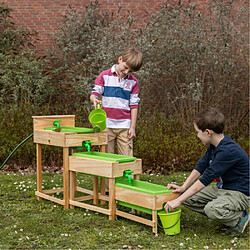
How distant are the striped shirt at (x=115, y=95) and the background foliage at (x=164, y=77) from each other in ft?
5.72

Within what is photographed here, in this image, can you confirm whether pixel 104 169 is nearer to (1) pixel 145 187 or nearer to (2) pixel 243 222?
(1) pixel 145 187

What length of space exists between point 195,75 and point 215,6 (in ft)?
5.66

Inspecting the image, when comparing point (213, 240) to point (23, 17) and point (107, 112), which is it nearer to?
point (107, 112)

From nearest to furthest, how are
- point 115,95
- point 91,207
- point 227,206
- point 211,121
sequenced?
1. point 227,206
2. point 211,121
3. point 91,207
4. point 115,95

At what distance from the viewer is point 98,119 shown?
3.90m

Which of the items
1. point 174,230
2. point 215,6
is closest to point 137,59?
point 174,230

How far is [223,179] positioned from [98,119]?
142cm

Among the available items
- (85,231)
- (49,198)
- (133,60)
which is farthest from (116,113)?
(85,231)

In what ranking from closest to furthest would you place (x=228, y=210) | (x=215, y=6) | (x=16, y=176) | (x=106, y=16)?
(x=228, y=210), (x=16, y=176), (x=215, y=6), (x=106, y=16)

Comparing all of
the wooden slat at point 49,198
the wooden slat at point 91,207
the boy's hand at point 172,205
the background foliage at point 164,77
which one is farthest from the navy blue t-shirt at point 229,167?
the background foliage at point 164,77

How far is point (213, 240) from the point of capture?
117 inches

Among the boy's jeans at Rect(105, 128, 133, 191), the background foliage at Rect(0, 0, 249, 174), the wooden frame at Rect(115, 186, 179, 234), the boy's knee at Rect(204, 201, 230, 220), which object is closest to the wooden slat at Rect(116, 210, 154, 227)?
the wooden frame at Rect(115, 186, 179, 234)

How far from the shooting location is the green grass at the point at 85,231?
2.85 m

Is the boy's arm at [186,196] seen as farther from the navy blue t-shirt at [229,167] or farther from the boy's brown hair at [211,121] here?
the boy's brown hair at [211,121]
